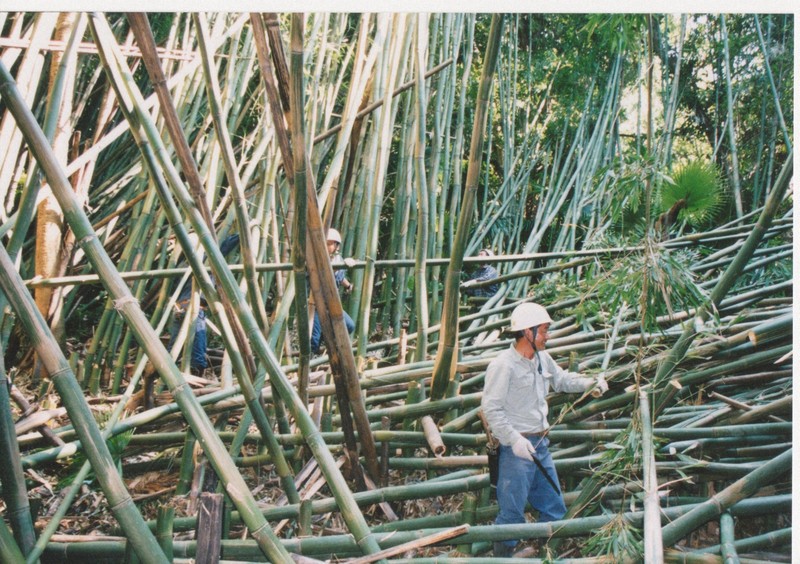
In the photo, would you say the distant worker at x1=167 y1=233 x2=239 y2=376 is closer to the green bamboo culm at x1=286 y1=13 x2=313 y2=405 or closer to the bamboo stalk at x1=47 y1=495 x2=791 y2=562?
the green bamboo culm at x1=286 y1=13 x2=313 y2=405

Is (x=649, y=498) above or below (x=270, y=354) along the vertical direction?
below

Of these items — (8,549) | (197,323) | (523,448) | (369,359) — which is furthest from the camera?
(197,323)

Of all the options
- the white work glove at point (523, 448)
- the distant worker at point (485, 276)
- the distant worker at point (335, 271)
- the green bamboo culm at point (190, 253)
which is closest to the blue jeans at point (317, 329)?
the distant worker at point (335, 271)

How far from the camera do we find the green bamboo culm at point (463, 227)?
2109 millimetres

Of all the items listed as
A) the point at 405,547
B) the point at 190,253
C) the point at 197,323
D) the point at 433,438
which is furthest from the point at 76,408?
the point at 197,323

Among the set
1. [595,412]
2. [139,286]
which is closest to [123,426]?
[139,286]

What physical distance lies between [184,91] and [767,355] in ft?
9.52

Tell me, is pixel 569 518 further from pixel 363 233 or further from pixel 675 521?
pixel 363 233

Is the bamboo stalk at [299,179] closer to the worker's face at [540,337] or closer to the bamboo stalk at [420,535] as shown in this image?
the bamboo stalk at [420,535]

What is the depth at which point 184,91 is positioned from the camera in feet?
12.1

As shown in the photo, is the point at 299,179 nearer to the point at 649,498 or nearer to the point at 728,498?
the point at 649,498

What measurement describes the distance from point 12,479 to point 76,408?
0.24 m

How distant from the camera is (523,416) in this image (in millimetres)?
2352

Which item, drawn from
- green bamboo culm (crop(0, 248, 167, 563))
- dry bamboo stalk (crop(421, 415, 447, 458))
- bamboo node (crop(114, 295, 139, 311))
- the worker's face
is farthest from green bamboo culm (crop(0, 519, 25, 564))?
the worker's face
